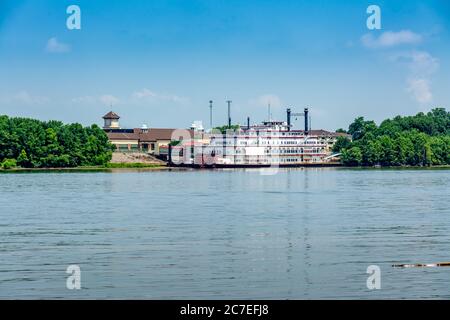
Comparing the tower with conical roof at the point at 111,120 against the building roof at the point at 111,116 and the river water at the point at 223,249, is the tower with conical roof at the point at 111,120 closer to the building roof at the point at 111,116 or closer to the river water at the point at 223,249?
the building roof at the point at 111,116

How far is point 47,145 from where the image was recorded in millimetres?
84938

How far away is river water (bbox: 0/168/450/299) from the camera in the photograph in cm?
1427

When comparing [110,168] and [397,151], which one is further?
[397,151]

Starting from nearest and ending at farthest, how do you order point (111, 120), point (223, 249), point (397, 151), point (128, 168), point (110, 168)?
point (223, 249)
point (110, 168)
point (128, 168)
point (397, 151)
point (111, 120)

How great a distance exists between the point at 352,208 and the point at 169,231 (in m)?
10.0

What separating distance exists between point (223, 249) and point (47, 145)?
68.4 m

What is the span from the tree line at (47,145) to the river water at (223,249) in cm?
5169

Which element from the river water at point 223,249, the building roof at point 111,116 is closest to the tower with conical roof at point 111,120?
the building roof at point 111,116

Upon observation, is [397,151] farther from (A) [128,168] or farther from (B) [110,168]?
(B) [110,168]

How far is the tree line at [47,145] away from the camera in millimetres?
83250

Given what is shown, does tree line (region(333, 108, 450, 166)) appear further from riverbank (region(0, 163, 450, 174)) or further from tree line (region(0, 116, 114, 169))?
tree line (region(0, 116, 114, 169))

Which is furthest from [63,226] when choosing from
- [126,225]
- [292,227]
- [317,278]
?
[317,278]

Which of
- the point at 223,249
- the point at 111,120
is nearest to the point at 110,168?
the point at 111,120

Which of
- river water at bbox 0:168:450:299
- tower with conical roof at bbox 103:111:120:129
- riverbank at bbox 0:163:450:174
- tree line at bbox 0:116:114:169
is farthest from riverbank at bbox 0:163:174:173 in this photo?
river water at bbox 0:168:450:299
